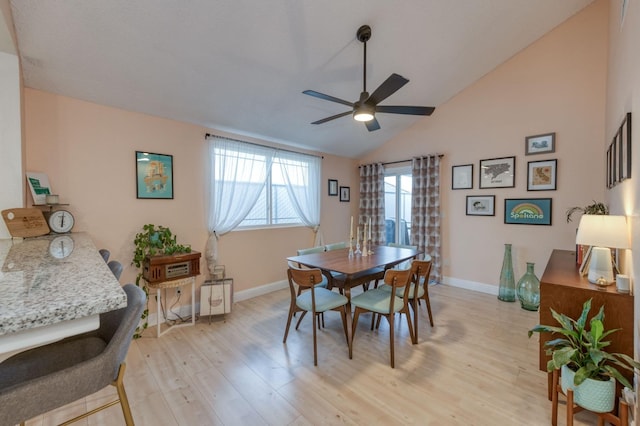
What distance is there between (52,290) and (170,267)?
7.24ft

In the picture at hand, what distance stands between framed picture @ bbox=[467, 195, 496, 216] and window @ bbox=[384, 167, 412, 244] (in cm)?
110

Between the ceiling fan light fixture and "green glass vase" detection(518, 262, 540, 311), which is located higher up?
the ceiling fan light fixture

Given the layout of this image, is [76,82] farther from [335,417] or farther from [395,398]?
[395,398]

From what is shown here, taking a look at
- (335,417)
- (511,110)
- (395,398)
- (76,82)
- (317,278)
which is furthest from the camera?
(511,110)

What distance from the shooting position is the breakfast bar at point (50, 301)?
2.13ft

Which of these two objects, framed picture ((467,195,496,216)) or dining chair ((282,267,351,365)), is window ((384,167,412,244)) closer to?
framed picture ((467,195,496,216))

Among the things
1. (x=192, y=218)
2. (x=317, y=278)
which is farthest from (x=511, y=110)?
(x=192, y=218)

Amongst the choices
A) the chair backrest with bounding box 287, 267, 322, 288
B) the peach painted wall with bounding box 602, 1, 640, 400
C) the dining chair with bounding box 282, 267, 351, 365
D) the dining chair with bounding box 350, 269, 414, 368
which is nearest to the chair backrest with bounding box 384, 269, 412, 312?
the dining chair with bounding box 350, 269, 414, 368

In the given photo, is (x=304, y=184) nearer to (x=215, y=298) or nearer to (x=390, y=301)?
(x=215, y=298)

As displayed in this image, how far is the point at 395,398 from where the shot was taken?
1.92 metres

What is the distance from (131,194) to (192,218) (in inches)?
27.8

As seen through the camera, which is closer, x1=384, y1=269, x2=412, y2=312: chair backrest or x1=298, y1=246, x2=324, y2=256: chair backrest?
x1=384, y1=269, x2=412, y2=312: chair backrest

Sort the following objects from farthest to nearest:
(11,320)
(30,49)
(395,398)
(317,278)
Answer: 1. (317,278)
2. (30,49)
3. (395,398)
4. (11,320)

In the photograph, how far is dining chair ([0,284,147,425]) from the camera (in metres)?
0.78
